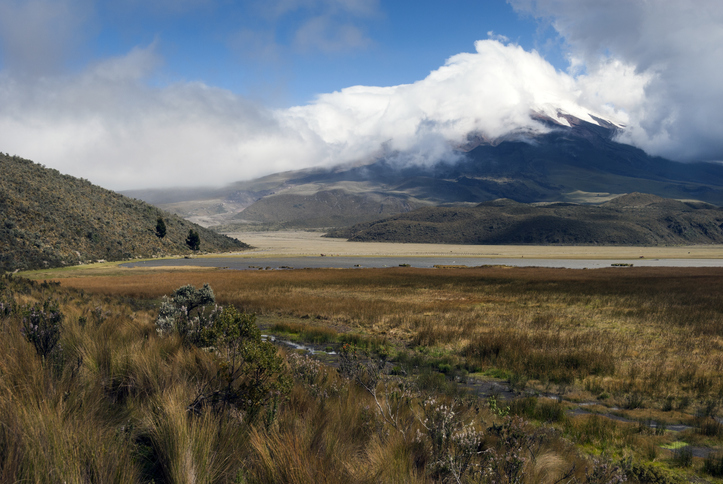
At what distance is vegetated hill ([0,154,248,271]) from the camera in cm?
5486

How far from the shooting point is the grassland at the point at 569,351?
698 cm

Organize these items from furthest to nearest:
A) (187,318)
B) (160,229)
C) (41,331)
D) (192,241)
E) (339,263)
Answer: (192,241) < (160,229) < (339,263) < (187,318) < (41,331)

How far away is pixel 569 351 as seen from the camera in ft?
42.5

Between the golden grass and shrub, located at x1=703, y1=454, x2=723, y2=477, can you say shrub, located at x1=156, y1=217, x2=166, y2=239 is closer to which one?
the golden grass

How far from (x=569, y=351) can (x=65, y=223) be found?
77608mm

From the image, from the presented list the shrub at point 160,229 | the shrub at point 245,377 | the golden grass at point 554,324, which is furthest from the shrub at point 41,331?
the shrub at point 160,229

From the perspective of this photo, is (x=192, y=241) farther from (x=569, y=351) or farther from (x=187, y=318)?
(x=569, y=351)

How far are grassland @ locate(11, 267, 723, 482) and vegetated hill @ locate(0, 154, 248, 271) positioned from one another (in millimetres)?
38822

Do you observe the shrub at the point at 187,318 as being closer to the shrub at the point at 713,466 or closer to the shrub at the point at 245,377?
the shrub at the point at 245,377

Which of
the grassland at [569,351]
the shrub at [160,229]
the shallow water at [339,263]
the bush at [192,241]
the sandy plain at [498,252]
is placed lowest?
the grassland at [569,351]

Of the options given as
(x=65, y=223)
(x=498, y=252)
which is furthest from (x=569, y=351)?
(x=498, y=252)

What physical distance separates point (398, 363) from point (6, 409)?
10.00 metres

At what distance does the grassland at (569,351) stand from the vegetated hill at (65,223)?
38.8 metres

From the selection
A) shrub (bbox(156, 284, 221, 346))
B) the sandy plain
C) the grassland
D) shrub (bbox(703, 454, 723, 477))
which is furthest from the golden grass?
the sandy plain
